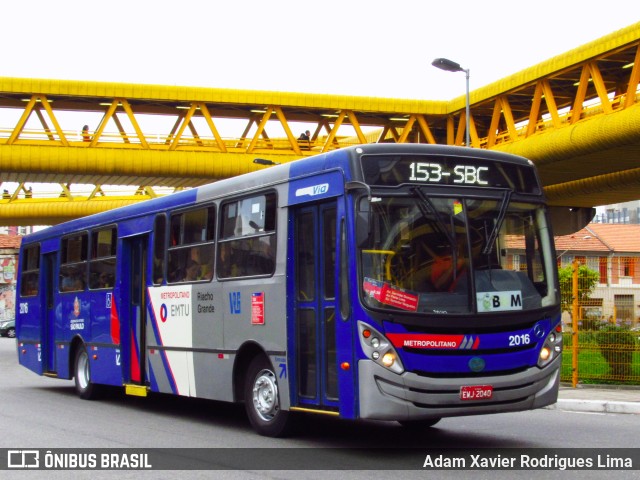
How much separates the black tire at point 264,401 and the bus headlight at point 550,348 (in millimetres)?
2800

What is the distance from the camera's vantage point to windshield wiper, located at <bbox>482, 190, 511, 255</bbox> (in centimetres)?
998

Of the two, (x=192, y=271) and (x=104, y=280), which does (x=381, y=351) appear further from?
(x=104, y=280)

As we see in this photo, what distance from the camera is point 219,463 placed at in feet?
31.0

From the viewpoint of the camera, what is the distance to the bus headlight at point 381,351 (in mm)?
9406

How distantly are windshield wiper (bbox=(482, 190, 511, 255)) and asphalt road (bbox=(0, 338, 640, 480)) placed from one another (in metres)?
2.06

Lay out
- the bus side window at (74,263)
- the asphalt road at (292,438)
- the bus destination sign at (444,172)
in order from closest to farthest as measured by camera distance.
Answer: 1. the asphalt road at (292,438)
2. the bus destination sign at (444,172)
3. the bus side window at (74,263)

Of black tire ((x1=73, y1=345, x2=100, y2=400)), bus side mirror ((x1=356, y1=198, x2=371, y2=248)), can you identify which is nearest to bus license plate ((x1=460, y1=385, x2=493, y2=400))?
bus side mirror ((x1=356, y1=198, x2=371, y2=248))

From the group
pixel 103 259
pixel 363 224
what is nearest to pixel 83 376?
pixel 103 259

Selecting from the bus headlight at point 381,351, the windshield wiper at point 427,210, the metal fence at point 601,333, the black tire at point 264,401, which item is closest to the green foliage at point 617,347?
the metal fence at point 601,333

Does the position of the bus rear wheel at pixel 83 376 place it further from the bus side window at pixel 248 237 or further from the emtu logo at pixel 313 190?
the emtu logo at pixel 313 190

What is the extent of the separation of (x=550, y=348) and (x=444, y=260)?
151cm

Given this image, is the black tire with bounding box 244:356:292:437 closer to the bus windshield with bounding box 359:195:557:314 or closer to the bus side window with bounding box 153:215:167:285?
the bus windshield with bounding box 359:195:557:314

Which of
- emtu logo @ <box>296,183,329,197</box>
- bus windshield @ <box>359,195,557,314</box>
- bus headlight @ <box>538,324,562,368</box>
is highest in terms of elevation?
emtu logo @ <box>296,183,329,197</box>

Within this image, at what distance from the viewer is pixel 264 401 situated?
37.7 feet
